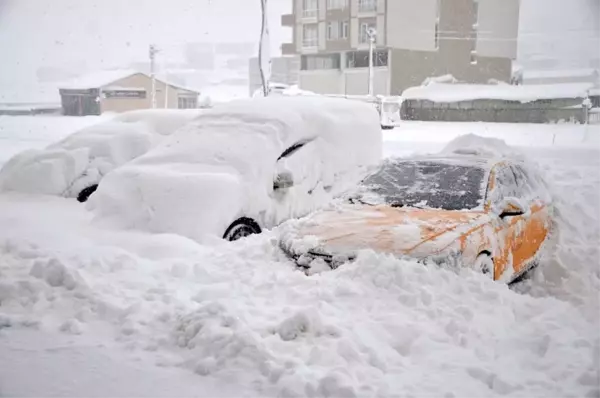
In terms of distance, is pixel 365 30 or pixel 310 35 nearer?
pixel 365 30

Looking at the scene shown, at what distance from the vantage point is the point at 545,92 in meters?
12.1

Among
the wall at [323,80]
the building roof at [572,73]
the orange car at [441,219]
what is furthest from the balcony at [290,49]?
the orange car at [441,219]

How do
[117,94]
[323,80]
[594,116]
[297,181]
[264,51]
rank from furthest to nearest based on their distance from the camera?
1. [323,80]
2. [117,94]
3. [264,51]
4. [594,116]
5. [297,181]

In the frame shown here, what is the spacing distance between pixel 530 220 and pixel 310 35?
13701 millimetres

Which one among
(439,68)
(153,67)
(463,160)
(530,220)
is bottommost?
(530,220)

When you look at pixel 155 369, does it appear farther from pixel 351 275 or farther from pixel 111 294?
pixel 351 275

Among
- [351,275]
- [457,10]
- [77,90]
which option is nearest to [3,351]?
[351,275]

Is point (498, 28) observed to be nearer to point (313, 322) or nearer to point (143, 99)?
point (143, 99)

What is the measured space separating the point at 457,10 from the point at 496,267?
12830mm

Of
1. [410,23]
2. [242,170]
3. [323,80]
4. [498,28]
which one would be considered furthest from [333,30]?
[242,170]

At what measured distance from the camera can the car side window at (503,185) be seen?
4.76 metres

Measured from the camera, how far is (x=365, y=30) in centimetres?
1723

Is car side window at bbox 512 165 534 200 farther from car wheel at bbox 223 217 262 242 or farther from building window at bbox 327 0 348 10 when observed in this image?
building window at bbox 327 0 348 10

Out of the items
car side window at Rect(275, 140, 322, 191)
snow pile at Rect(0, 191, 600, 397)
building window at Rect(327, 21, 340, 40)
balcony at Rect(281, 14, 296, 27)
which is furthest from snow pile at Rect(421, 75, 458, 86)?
snow pile at Rect(0, 191, 600, 397)
